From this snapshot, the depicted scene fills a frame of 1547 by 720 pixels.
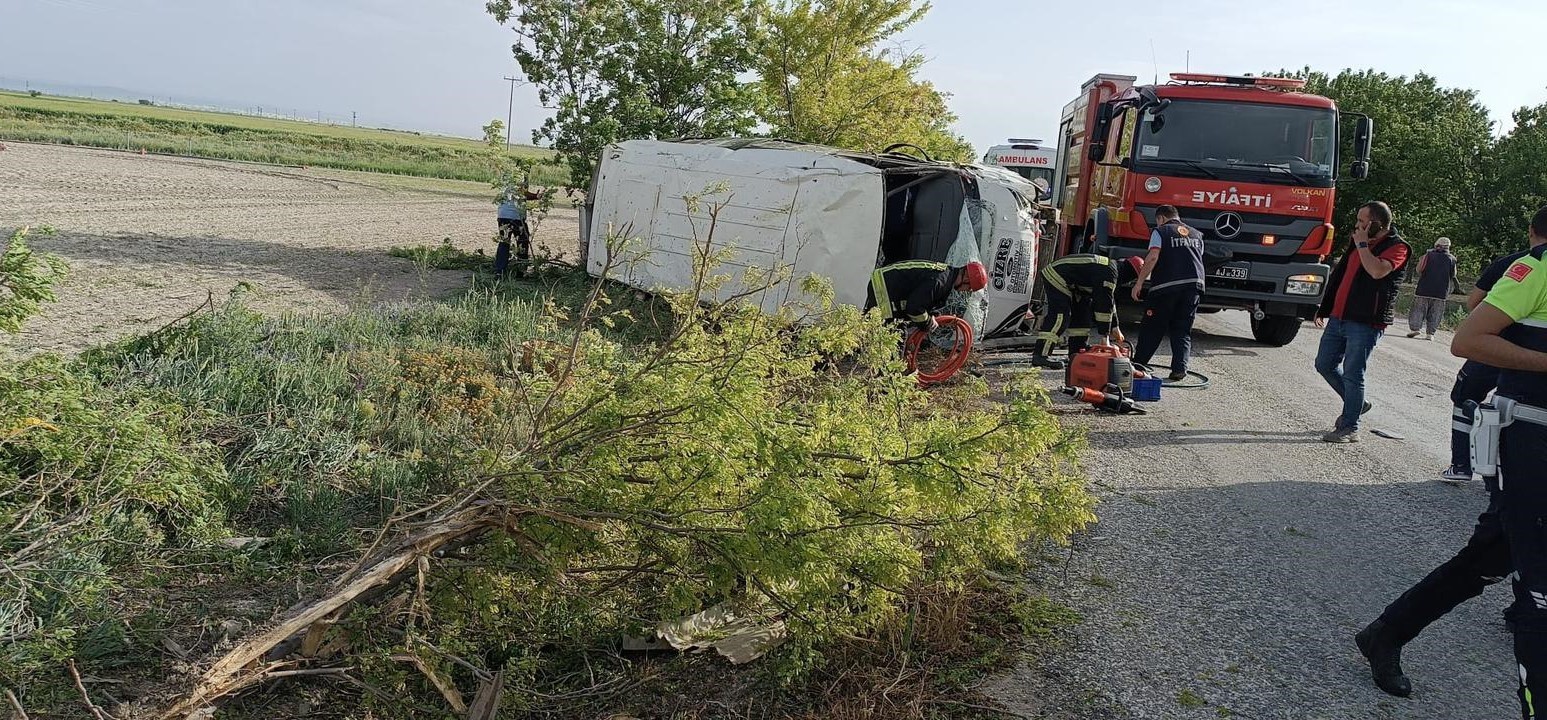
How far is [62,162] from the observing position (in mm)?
30344

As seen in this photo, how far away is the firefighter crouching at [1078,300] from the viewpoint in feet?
29.6

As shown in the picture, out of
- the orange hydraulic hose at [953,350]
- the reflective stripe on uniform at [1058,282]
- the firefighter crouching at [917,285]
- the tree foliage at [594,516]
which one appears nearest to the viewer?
the tree foliage at [594,516]

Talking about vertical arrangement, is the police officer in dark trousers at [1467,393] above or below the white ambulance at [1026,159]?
below

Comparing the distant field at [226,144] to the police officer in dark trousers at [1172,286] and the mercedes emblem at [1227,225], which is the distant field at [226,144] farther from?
the police officer in dark trousers at [1172,286]

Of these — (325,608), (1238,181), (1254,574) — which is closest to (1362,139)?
(1238,181)

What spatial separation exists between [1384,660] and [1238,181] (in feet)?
28.0

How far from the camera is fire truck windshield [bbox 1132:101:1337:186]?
11.5m

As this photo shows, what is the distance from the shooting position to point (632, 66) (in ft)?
51.9

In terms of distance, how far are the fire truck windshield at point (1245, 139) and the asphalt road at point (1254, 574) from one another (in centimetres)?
354

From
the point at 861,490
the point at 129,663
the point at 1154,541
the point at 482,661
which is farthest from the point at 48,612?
the point at 1154,541

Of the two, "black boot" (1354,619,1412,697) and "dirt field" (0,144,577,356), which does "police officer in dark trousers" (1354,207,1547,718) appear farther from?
"dirt field" (0,144,577,356)

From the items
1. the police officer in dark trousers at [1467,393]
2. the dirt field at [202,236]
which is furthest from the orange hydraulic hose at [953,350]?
the dirt field at [202,236]

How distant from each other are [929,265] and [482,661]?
18.9ft

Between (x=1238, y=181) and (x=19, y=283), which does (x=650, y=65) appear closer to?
(x=1238, y=181)
